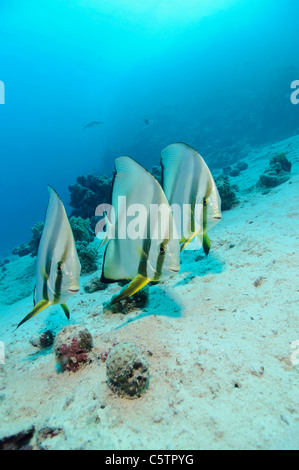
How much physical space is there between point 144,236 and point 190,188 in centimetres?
92

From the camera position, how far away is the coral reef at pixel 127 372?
6.10 ft

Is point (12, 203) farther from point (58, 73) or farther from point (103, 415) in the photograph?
point (103, 415)

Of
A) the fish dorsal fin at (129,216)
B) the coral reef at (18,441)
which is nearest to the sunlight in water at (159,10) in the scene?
the fish dorsal fin at (129,216)

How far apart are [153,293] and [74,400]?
2171 mm

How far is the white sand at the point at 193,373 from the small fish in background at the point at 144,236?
92 centimetres

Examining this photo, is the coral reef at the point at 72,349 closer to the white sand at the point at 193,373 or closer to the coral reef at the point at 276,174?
the white sand at the point at 193,373

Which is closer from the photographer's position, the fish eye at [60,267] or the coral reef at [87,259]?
the fish eye at [60,267]

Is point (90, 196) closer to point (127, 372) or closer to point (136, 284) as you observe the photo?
point (136, 284)

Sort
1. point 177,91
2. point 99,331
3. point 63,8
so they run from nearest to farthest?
point 99,331 < point 177,91 < point 63,8

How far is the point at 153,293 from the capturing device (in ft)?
13.0

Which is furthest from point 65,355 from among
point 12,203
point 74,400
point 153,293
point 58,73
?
point 12,203

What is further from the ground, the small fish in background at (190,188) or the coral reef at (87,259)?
the small fish in background at (190,188)

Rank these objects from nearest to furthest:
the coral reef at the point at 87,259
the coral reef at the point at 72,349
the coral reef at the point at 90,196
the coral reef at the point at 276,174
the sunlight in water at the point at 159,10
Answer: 1. the coral reef at the point at 72,349
2. the coral reef at the point at 87,259
3. the coral reef at the point at 276,174
4. the coral reef at the point at 90,196
5. the sunlight in water at the point at 159,10

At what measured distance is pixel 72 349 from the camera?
235 centimetres
